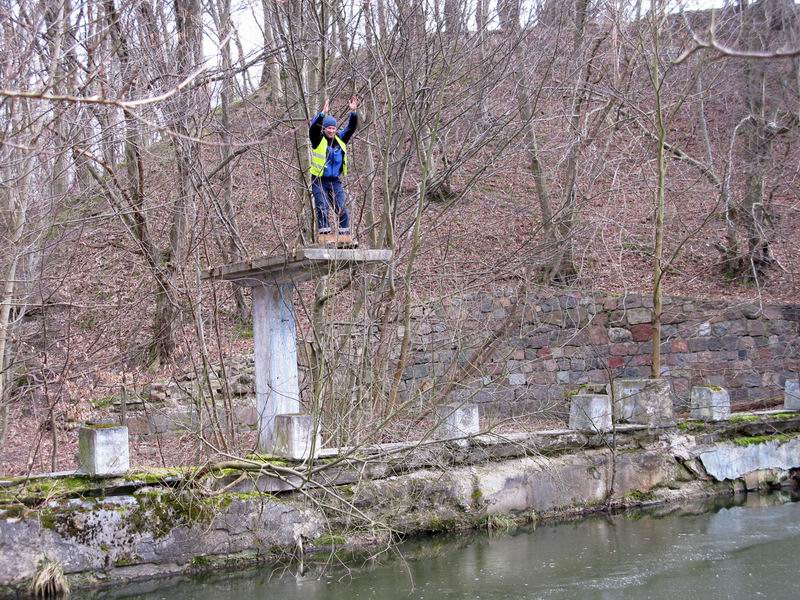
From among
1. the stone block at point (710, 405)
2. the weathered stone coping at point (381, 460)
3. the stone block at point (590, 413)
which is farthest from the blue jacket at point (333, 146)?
the stone block at point (710, 405)

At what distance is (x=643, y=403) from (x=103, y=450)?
646 centimetres

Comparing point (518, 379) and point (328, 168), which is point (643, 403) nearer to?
point (518, 379)

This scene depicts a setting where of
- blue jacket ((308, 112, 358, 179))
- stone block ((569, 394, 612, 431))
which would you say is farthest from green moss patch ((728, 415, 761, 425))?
blue jacket ((308, 112, 358, 179))

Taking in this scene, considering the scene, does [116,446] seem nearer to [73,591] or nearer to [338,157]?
[73,591]

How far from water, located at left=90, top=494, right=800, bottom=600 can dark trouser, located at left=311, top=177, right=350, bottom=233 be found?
10.5 feet

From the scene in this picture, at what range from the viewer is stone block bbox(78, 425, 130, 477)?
769cm

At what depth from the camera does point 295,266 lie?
8.55 meters

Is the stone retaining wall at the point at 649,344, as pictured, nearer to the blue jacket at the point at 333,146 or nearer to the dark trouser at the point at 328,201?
the dark trouser at the point at 328,201

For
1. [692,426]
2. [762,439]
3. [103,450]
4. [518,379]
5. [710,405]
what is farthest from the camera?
[518,379]

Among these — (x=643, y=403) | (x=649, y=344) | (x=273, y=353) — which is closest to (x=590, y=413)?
(x=643, y=403)

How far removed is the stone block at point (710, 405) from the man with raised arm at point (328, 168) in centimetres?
552

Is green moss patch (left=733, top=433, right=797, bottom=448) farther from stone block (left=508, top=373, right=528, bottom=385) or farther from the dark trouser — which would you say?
the dark trouser

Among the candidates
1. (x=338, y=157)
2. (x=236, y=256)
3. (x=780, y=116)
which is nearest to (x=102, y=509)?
(x=338, y=157)

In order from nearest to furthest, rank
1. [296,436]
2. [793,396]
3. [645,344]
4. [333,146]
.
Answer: [296,436] → [333,146] → [793,396] → [645,344]
